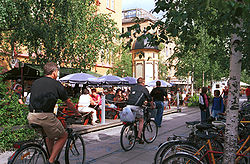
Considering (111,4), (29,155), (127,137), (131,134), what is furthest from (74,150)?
(111,4)

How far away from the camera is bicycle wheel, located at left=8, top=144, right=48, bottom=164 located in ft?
11.7

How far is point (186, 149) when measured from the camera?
13.0 ft

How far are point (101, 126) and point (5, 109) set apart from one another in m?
4.35

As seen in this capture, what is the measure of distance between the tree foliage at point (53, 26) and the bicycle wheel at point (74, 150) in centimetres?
703

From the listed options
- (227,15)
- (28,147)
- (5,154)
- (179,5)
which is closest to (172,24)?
(179,5)

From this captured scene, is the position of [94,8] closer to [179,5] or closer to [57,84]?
[179,5]

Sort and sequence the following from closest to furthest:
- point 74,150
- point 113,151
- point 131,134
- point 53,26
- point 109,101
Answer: point 74,150
point 113,151
point 131,134
point 53,26
point 109,101

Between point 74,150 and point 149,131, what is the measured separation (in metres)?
3.21

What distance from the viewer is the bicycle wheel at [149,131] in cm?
728

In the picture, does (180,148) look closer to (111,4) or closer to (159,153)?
(159,153)

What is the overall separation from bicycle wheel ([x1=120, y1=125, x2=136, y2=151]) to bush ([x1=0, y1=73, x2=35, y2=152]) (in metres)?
2.79

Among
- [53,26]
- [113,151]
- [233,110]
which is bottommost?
[113,151]

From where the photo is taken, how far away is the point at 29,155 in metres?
3.78

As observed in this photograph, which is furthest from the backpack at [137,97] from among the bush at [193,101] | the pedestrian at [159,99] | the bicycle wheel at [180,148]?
the bush at [193,101]
